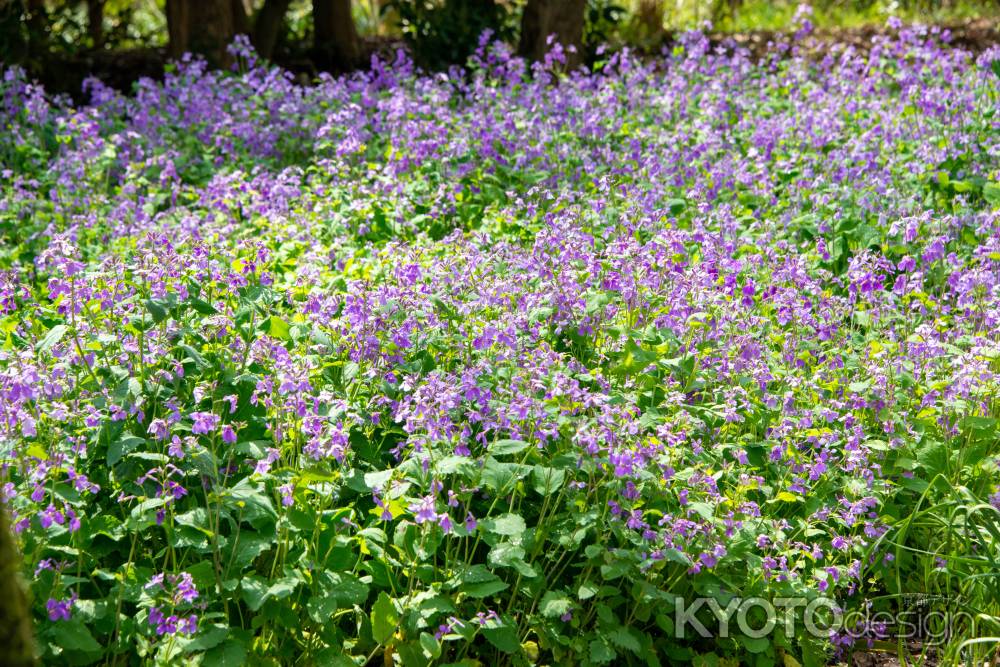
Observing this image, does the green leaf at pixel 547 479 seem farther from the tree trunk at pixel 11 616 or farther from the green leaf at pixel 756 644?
the tree trunk at pixel 11 616

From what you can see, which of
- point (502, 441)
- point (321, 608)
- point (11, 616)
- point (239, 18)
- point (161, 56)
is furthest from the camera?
point (161, 56)

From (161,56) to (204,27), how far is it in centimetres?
213

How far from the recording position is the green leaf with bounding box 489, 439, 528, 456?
289 centimetres

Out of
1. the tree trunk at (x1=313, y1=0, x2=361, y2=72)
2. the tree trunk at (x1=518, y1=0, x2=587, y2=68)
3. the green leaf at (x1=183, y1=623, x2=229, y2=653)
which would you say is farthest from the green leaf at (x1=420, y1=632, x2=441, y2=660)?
the tree trunk at (x1=313, y1=0, x2=361, y2=72)

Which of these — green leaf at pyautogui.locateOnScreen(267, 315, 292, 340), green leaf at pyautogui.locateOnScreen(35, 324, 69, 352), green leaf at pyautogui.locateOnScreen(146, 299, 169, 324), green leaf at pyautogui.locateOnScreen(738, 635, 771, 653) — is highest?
green leaf at pyautogui.locateOnScreen(146, 299, 169, 324)

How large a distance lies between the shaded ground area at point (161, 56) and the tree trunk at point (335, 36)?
19cm

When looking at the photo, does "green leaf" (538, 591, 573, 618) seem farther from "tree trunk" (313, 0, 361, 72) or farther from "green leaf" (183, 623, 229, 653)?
"tree trunk" (313, 0, 361, 72)

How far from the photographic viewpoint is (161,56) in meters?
10.8

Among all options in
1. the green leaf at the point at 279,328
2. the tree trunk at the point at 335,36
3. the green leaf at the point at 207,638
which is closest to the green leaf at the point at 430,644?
the green leaf at the point at 207,638

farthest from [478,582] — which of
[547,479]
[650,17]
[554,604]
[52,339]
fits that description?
[650,17]

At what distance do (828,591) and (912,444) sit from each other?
74 centimetres

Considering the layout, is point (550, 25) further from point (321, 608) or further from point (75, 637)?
point (75, 637)

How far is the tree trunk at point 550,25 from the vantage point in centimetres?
948

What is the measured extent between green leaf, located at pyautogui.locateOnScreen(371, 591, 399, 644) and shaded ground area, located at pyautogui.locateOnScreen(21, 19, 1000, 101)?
8223mm
